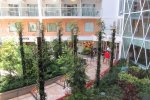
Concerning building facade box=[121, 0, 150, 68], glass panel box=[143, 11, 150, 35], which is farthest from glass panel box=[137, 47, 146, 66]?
glass panel box=[143, 11, 150, 35]

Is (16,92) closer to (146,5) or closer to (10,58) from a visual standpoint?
(10,58)

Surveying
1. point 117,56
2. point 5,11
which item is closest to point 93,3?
point 117,56

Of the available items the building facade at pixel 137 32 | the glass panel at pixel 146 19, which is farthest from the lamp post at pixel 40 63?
the glass panel at pixel 146 19

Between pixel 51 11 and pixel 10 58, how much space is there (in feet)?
39.1

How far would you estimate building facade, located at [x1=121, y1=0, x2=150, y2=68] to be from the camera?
17578 millimetres

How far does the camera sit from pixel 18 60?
55.1ft

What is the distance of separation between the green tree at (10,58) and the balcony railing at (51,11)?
400 inches

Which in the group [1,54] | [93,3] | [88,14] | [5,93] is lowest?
[5,93]

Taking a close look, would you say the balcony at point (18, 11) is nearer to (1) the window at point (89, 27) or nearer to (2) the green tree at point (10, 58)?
(1) the window at point (89, 27)

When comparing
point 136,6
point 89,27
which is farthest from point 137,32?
point 89,27

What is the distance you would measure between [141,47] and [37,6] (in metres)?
16.5

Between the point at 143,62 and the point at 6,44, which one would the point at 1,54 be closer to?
the point at 6,44

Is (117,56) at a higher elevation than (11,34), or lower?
lower

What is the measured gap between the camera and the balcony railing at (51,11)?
25906 mm
